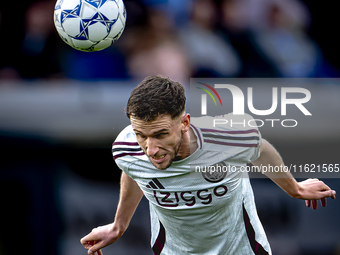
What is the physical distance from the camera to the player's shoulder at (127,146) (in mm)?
3009

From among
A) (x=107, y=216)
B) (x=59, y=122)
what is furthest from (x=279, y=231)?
(x=59, y=122)

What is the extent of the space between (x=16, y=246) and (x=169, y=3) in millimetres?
3592

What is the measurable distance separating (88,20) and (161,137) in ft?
6.07

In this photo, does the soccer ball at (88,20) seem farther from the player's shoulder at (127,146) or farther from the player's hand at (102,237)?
the player's hand at (102,237)

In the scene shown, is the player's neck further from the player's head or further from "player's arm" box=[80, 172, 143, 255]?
"player's arm" box=[80, 172, 143, 255]

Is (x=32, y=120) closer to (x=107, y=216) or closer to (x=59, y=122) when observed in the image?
(x=59, y=122)

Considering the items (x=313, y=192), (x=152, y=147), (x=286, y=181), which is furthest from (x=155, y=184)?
(x=313, y=192)

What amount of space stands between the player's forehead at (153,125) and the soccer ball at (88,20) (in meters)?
1.72

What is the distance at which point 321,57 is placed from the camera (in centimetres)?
622

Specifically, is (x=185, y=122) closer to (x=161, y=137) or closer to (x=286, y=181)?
(x=161, y=137)

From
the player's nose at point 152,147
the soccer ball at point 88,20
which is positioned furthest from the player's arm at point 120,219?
the soccer ball at point 88,20

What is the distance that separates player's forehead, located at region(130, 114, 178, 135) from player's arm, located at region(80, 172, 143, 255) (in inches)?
27.0

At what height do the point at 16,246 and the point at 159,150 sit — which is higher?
the point at 159,150

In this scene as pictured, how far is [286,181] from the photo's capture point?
325 cm
